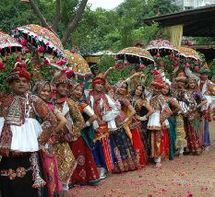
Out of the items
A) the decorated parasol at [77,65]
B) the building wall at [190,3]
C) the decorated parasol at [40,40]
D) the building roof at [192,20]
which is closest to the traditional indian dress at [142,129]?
the decorated parasol at [77,65]

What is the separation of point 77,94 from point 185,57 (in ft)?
14.4

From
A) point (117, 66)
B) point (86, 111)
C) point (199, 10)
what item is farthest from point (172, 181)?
point (199, 10)

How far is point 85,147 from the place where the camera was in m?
6.69

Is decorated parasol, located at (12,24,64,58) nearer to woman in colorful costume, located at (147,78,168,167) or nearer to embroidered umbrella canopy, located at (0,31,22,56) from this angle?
embroidered umbrella canopy, located at (0,31,22,56)

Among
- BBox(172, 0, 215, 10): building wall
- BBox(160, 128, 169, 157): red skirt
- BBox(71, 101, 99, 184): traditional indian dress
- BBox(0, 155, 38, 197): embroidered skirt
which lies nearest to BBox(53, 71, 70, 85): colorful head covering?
BBox(71, 101, 99, 184): traditional indian dress

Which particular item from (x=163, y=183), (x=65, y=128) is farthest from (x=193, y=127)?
(x=65, y=128)

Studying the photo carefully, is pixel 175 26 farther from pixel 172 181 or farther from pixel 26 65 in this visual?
pixel 26 65

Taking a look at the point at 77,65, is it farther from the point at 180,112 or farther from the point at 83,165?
the point at 180,112

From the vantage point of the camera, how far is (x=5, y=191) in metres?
4.91

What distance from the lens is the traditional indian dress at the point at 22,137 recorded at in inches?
185

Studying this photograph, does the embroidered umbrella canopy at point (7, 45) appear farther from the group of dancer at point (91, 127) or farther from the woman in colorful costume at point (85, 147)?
the woman in colorful costume at point (85, 147)

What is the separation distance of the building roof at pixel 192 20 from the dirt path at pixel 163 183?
6.42m

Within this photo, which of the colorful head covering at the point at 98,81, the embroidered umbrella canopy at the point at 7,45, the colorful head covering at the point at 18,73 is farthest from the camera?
the colorful head covering at the point at 98,81

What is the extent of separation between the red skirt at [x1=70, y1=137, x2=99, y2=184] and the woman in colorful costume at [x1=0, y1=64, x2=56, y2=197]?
172 cm
